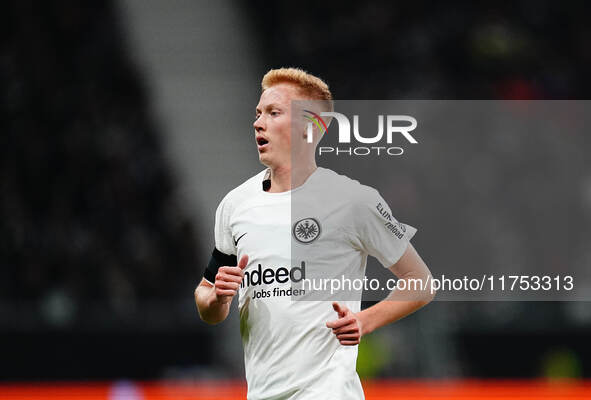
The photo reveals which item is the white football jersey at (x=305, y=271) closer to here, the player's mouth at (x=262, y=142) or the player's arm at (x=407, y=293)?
the player's arm at (x=407, y=293)

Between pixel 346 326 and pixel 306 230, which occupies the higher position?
pixel 306 230

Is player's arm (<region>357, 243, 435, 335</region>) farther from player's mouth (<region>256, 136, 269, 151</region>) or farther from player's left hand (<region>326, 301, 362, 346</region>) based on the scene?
player's mouth (<region>256, 136, 269, 151</region>)

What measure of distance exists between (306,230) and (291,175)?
0.26m

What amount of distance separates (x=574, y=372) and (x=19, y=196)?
280 inches

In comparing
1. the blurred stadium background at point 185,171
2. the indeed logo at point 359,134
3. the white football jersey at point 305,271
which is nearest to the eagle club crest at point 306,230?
the white football jersey at point 305,271

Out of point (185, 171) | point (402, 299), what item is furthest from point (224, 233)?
point (185, 171)

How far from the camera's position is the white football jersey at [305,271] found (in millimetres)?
3648

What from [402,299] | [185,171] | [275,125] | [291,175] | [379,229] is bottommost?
[402,299]

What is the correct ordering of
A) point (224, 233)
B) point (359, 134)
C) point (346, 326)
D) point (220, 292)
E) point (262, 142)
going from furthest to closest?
point (359, 134)
point (224, 233)
point (262, 142)
point (220, 292)
point (346, 326)

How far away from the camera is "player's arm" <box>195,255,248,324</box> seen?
137 inches

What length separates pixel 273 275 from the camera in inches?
146

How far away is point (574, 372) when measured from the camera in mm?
10789

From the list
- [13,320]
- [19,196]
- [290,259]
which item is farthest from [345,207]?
[19,196]

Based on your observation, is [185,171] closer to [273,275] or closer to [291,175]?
[291,175]
